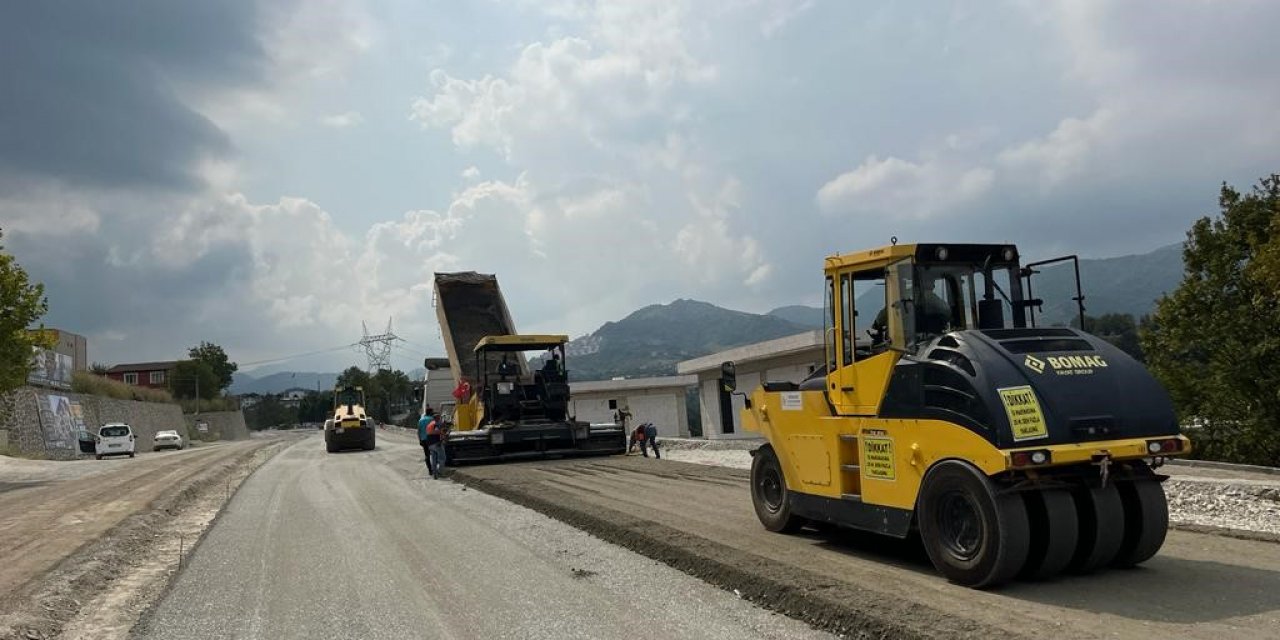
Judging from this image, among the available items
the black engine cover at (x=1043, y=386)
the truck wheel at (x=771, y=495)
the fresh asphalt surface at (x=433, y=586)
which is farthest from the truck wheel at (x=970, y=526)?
the truck wheel at (x=771, y=495)

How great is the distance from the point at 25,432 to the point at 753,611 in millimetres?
45835

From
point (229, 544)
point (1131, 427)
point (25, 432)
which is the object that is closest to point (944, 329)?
point (1131, 427)

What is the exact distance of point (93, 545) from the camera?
34.7 ft

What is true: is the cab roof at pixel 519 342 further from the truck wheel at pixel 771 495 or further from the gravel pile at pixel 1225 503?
the gravel pile at pixel 1225 503

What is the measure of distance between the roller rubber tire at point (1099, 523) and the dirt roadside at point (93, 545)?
747cm

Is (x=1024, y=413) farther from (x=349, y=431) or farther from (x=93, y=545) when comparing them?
(x=349, y=431)

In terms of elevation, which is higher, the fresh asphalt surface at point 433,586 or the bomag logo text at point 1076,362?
the bomag logo text at point 1076,362

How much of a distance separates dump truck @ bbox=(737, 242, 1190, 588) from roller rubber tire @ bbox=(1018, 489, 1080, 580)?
0.03ft

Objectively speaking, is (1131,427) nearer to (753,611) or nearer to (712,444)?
(753,611)

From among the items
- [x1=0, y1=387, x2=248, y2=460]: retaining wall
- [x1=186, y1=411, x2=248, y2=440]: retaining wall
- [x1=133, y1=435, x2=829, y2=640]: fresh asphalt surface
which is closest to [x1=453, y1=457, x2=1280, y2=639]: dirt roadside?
[x1=133, y1=435, x2=829, y2=640]: fresh asphalt surface

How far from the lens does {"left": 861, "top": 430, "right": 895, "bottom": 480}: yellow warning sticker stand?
7434 millimetres

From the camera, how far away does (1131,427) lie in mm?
6527

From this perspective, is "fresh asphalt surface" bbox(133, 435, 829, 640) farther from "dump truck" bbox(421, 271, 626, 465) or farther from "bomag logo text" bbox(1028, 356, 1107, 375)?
"dump truck" bbox(421, 271, 626, 465)

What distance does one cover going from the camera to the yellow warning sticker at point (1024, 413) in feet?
20.5
